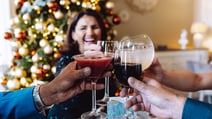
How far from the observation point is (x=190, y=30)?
4.76m

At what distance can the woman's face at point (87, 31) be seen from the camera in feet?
7.80

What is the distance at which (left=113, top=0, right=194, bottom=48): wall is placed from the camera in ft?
14.3

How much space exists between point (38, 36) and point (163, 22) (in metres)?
2.28

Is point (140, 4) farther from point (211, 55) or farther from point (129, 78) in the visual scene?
point (129, 78)

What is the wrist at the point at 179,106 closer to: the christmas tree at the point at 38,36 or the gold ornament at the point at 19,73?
the christmas tree at the point at 38,36

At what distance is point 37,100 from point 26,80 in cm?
213

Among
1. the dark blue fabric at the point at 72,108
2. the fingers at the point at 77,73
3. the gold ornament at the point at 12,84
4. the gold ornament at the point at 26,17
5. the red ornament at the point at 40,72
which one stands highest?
the gold ornament at the point at 26,17

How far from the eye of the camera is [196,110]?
3.02 ft

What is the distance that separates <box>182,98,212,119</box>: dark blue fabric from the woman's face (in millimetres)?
1481

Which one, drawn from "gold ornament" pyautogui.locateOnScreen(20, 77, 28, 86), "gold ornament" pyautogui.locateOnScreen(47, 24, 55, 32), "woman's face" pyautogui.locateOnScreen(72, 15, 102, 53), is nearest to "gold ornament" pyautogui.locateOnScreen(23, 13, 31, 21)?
"gold ornament" pyautogui.locateOnScreen(47, 24, 55, 32)

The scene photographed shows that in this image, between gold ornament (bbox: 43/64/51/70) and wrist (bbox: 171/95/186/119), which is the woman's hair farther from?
wrist (bbox: 171/95/186/119)

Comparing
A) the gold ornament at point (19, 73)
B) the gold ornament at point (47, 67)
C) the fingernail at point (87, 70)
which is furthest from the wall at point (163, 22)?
the fingernail at point (87, 70)

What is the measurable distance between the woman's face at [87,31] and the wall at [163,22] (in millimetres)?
1840

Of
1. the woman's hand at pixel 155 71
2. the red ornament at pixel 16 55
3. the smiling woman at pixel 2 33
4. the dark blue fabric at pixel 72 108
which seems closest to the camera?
the woman's hand at pixel 155 71
